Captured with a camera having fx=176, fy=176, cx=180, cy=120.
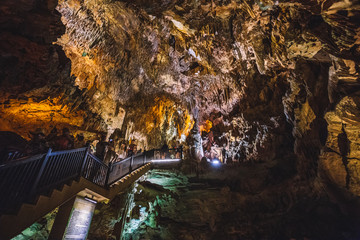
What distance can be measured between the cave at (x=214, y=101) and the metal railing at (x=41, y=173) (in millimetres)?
119

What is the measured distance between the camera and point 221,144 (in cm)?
1467

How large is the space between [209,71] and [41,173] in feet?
38.2

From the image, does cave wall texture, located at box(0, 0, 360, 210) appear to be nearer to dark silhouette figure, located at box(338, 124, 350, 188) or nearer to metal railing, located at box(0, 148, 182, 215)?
dark silhouette figure, located at box(338, 124, 350, 188)

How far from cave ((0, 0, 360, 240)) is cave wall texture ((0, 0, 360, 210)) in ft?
0.18

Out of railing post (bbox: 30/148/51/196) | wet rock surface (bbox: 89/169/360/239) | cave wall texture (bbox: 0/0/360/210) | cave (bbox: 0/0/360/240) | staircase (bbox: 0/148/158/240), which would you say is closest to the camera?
staircase (bbox: 0/148/158/240)

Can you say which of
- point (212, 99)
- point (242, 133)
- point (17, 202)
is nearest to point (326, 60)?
point (242, 133)

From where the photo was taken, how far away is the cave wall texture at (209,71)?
614 centimetres

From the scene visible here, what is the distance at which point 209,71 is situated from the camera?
516 inches

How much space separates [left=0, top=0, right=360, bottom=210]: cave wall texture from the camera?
6.14 meters

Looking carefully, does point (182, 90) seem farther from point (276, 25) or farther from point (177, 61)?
point (276, 25)

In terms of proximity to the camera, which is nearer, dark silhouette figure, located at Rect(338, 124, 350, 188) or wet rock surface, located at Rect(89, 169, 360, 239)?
dark silhouette figure, located at Rect(338, 124, 350, 188)

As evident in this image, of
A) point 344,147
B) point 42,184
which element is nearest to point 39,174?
point 42,184

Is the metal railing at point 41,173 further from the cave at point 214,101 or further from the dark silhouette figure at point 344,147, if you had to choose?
the dark silhouette figure at point 344,147

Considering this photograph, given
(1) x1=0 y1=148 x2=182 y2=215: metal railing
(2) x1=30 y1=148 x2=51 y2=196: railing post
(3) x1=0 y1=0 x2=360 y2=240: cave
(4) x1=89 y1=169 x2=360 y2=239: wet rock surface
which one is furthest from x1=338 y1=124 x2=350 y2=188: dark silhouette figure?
(2) x1=30 y1=148 x2=51 y2=196: railing post
